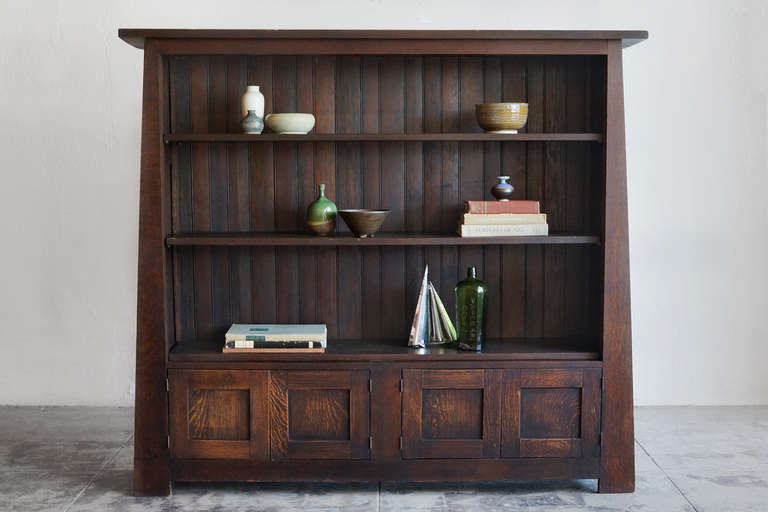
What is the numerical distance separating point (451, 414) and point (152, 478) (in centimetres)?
136

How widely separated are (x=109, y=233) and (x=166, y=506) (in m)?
1.96

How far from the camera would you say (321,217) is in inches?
153

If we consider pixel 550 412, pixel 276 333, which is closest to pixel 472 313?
pixel 550 412

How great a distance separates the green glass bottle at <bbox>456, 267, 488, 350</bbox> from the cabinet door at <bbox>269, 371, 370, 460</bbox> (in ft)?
1.61

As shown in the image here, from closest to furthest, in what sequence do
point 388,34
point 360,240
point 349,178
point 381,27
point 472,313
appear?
1. point 388,34
2. point 360,240
3. point 472,313
4. point 349,178
5. point 381,27

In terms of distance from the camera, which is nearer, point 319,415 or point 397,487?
point 319,415

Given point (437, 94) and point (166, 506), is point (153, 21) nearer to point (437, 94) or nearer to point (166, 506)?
point (437, 94)

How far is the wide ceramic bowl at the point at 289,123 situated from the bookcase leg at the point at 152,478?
1.57 metres

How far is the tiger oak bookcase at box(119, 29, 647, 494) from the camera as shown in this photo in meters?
3.78

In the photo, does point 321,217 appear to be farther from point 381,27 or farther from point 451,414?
point 381,27

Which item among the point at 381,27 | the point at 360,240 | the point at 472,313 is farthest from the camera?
the point at 381,27

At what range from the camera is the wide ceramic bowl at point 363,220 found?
150 inches

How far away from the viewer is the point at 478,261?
13.8 feet

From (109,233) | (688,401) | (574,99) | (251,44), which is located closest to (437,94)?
(574,99)
